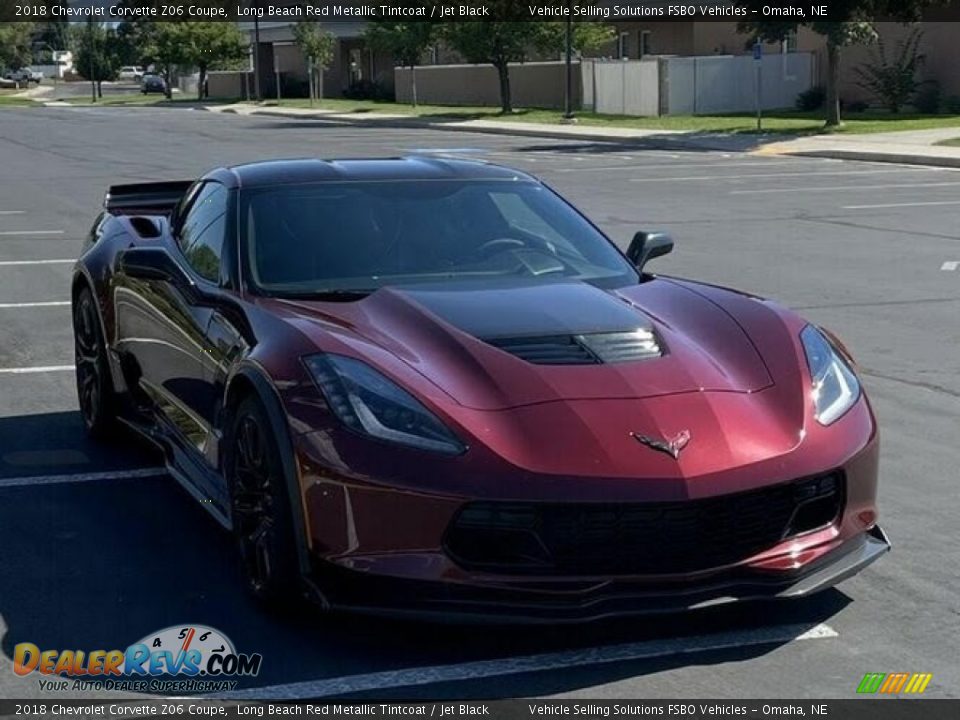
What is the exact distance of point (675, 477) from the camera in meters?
4.62

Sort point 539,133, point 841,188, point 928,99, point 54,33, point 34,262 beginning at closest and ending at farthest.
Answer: point 34,262 → point 841,188 → point 539,133 → point 928,99 → point 54,33

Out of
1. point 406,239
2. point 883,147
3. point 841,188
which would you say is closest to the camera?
point 406,239

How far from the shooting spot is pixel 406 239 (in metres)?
6.26

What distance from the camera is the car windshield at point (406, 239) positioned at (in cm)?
608

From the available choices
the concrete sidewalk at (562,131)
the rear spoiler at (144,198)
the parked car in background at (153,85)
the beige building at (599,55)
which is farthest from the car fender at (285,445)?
the parked car in background at (153,85)

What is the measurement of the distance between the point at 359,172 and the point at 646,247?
1.26 metres

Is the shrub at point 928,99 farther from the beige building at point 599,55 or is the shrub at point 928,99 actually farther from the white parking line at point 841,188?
the white parking line at point 841,188

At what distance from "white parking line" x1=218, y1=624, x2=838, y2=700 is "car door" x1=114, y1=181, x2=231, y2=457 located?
159 centimetres

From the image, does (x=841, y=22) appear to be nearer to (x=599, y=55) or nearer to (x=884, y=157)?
(x=884, y=157)

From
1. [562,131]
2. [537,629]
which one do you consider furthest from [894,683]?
[562,131]

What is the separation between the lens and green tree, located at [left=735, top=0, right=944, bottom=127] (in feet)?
115

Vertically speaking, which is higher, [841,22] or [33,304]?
[841,22]

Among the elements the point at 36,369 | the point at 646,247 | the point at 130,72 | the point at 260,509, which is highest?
the point at 646,247

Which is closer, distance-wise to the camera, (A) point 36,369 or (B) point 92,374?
(B) point 92,374
